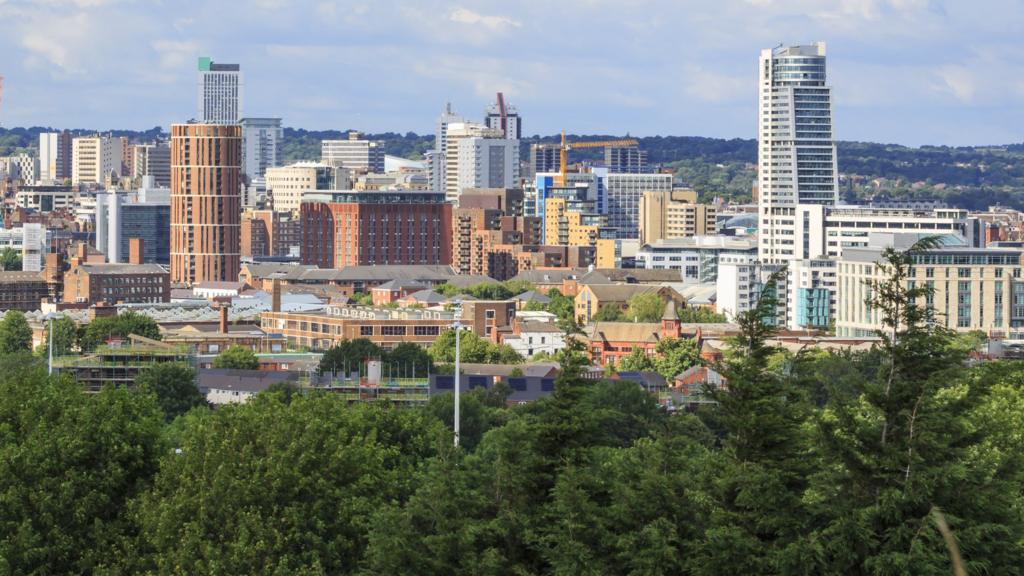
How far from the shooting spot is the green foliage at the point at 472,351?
481 ft

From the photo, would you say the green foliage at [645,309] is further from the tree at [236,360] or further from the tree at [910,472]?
the tree at [910,472]

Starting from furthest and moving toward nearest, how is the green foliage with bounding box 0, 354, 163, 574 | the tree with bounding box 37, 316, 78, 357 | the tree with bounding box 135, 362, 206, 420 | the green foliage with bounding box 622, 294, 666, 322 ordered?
the green foliage with bounding box 622, 294, 666, 322 → the tree with bounding box 37, 316, 78, 357 → the tree with bounding box 135, 362, 206, 420 → the green foliage with bounding box 0, 354, 163, 574

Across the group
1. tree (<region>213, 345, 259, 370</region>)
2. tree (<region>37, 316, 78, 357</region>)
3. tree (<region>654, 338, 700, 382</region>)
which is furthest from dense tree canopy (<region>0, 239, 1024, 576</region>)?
tree (<region>37, 316, 78, 357</region>)

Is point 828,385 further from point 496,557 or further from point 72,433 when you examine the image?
point 72,433

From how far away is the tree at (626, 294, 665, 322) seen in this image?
191m

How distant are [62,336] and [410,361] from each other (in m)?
31.3

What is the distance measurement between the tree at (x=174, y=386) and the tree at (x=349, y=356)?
13.7 meters

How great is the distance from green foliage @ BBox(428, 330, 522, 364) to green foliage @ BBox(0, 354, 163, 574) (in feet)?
279

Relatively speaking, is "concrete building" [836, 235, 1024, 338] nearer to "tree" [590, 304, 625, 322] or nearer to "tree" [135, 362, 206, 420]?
"tree" [590, 304, 625, 322]

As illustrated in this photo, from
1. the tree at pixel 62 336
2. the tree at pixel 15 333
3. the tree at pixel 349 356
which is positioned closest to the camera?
the tree at pixel 349 356

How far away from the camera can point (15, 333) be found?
161875mm

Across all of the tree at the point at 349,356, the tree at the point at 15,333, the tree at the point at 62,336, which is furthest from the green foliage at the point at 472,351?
the tree at the point at 15,333

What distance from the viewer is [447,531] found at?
4750 cm

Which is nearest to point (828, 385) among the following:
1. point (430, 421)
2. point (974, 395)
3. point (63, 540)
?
point (974, 395)
